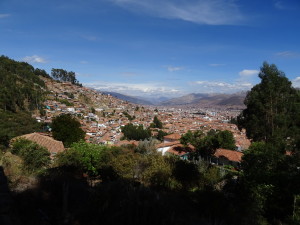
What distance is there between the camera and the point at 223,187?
857 centimetres

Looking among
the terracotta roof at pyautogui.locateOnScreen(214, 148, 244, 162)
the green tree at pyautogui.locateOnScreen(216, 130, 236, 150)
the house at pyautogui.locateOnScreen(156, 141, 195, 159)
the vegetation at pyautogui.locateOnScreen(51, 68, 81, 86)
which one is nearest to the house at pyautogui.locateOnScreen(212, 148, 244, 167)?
the terracotta roof at pyautogui.locateOnScreen(214, 148, 244, 162)

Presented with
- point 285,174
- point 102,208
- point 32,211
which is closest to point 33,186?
point 32,211

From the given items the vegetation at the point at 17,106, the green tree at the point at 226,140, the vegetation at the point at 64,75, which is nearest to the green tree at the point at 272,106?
the green tree at the point at 226,140

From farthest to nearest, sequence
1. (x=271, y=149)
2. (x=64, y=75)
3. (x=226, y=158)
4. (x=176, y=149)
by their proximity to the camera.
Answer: (x=64, y=75) → (x=176, y=149) → (x=226, y=158) → (x=271, y=149)

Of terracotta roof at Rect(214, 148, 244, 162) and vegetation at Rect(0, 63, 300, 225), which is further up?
vegetation at Rect(0, 63, 300, 225)

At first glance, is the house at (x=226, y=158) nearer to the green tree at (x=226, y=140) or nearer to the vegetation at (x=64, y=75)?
the green tree at (x=226, y=140)

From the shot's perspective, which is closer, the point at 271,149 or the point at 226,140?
the point at 271,149

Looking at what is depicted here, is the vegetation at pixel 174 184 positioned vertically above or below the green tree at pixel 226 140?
above

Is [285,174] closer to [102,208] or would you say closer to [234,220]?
[234,220]

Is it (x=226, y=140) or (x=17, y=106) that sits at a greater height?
(x=17, y=106)

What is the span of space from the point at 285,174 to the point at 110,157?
8.08 meters

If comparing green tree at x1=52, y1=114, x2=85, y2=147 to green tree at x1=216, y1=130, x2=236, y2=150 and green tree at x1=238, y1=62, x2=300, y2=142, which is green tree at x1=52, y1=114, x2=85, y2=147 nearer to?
green tree at x1=216, y1=130, x2=236, y2=150

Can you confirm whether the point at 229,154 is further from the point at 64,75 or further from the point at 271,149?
the point at 64,75

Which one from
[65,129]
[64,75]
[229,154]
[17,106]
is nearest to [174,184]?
[229,154]
